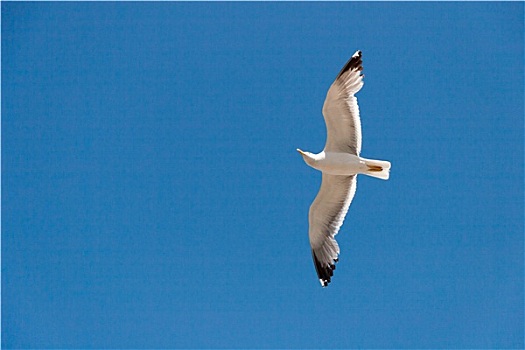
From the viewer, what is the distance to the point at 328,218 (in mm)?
→ 9016

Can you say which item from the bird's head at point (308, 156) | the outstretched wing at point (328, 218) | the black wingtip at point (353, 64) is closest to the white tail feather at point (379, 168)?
the outstretched wing at point (328, 218)

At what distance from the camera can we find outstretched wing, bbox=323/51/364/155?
26.6 ft

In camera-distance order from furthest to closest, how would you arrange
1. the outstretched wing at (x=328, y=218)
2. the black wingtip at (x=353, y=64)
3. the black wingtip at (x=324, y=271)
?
the black wingtip at (x=324, y=271) < the outstretched wing at (x=328, y=218) < the black wingtip at (x=353, y=64)

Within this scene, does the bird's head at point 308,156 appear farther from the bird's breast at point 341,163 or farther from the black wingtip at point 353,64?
the black wingtip at point 353,64

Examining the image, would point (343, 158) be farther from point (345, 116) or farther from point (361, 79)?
point (361, 79)

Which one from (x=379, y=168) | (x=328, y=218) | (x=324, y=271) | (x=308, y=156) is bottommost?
(x=324, y=271)

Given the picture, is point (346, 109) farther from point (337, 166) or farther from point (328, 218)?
point (328, 218)

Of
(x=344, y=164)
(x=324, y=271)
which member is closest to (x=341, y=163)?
(x=344, y=164)

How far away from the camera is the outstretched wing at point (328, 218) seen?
29.0 ft

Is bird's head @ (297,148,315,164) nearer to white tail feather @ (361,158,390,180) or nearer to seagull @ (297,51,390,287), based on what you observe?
seagull @ (297,51,390,287)

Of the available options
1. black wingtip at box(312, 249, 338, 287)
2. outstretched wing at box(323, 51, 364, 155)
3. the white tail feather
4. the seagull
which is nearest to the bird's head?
the seagull

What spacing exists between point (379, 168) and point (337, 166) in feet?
1.86

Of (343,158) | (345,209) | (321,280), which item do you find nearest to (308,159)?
(343,158)

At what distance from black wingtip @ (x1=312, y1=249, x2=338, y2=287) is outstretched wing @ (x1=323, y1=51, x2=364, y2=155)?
1792 mm
